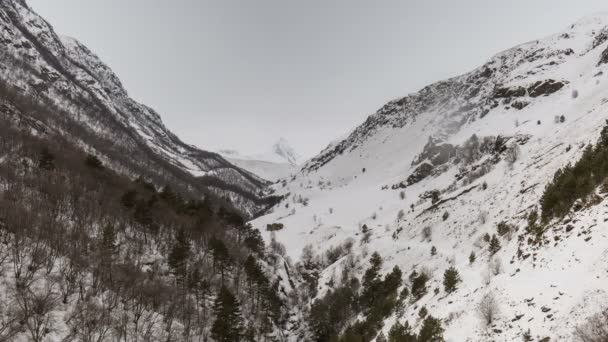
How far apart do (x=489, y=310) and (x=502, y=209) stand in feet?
89.9

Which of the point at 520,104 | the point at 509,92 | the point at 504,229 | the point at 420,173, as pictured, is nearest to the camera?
the point at 504,229

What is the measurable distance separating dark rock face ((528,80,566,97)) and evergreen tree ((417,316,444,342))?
113427 mm

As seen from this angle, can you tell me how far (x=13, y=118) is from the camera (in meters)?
88.3

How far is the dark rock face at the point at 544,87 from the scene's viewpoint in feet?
333

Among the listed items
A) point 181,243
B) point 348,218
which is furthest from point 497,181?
point 348,218

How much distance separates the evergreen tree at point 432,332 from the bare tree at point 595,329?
28.2 ft

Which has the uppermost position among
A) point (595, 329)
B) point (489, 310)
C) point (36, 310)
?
point (36, 310)

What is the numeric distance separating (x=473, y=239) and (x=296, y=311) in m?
37.6

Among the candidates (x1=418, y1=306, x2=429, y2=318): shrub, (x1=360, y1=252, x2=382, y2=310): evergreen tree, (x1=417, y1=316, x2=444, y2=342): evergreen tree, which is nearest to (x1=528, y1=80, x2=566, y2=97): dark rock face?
(x1=360, y1=252, x2=382, y2=310): evergreen tree

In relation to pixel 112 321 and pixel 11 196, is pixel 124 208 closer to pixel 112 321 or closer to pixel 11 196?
pixel 11 196

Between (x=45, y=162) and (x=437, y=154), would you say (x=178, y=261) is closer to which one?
(x=45, y=162)

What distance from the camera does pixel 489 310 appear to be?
17.3 metres

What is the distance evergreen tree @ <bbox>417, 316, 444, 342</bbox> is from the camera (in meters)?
19.6

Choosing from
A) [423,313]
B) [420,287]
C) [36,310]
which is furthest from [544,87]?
[36,310]
